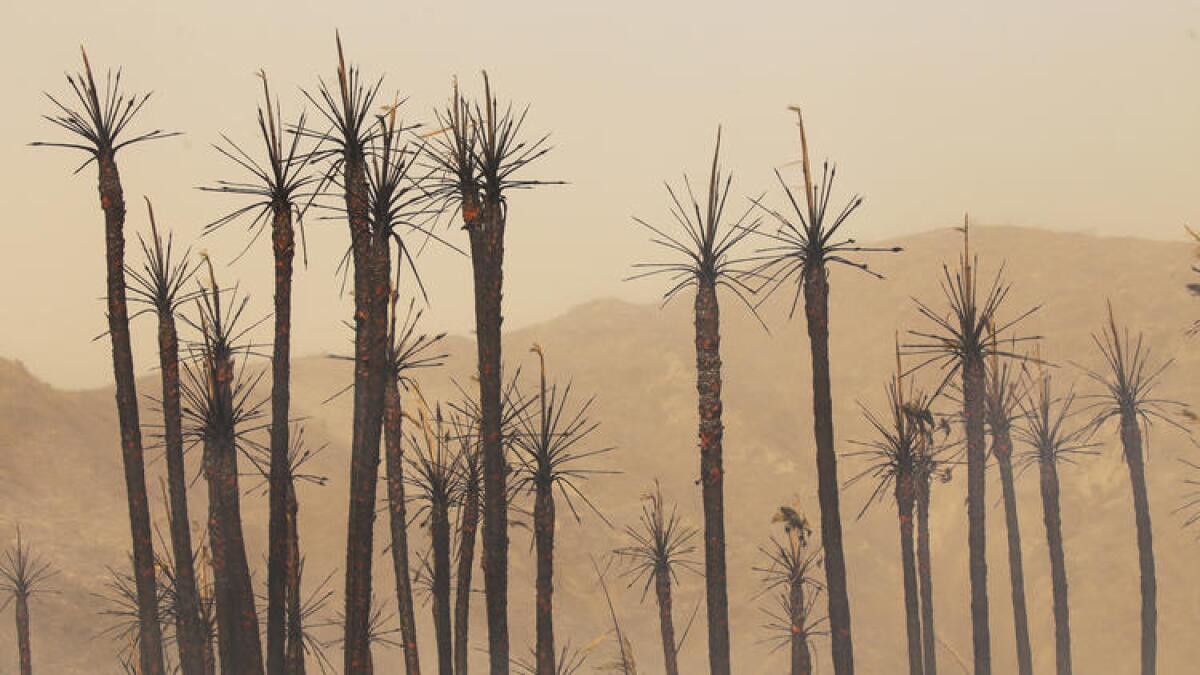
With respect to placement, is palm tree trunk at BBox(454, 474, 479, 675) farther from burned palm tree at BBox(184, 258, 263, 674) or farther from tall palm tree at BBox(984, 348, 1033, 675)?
tall palm tree at BBox(984, 348, 1033, 675)

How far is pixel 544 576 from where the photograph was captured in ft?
83.3

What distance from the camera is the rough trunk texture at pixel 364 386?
57.7ft

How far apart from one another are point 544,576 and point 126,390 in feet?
31.2

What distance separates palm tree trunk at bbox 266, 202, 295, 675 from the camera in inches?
773

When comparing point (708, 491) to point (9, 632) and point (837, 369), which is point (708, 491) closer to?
point (9, 632)

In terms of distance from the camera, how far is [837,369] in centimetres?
10319

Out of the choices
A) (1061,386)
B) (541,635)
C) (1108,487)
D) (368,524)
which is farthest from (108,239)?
(1061,386)

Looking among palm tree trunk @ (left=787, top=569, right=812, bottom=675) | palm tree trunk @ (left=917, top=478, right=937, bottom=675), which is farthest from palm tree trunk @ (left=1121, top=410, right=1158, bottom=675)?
palm tree trunk @ (left=787, top=569, right=812, bottom=675)

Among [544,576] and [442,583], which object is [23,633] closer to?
[442,583]

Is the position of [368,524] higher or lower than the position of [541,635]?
higher

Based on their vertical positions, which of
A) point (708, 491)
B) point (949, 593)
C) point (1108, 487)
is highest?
point (708, 491)

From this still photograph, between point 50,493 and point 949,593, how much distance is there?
5614 centimetres

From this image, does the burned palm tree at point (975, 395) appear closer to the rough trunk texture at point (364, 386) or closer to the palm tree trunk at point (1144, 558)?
the palm tree trunk at point (1144, 558)

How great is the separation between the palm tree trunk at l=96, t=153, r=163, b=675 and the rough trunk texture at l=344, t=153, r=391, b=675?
549 centimetres
